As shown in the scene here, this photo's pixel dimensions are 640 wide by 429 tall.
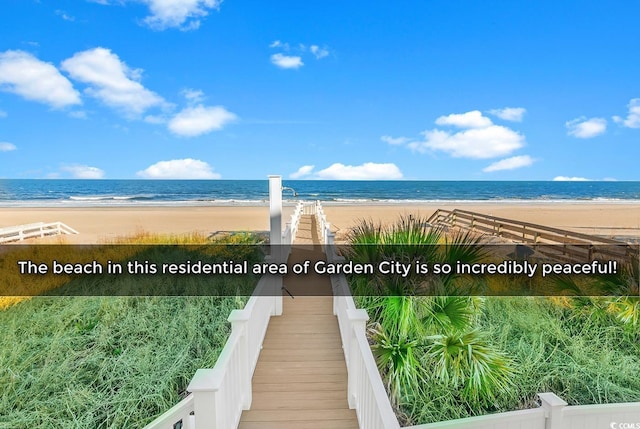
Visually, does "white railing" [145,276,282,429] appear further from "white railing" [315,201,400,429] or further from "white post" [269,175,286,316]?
"white post" [269,175,286,316]

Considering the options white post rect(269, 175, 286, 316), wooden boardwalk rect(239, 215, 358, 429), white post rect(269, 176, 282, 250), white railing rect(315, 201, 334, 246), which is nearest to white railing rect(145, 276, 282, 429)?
wooden boardwalk rect(239, 215, 358, 429)

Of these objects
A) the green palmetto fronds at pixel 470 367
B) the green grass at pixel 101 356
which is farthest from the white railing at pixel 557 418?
the green grass at pixel 101 356

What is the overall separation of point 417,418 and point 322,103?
51.9 metres

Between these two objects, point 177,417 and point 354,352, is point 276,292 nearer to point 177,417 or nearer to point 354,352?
point 354,352

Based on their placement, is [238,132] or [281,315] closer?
[281,315]

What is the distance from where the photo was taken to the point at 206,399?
2.28 m

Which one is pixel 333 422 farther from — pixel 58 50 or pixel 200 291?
pixel 58 50

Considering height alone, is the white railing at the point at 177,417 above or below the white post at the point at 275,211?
below

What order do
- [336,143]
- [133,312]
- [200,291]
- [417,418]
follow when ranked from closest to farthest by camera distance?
[417,418], [133,312], [200,291], [336,143]

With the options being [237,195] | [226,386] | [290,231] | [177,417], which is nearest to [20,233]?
[290,231]

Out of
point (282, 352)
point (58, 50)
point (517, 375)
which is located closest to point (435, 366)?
point (517, 375)

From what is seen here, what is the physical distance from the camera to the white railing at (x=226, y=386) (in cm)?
228

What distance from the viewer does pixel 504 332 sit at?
426 centimetres

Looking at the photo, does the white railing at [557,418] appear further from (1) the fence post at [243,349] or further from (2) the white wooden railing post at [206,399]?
(1) the fence post at [243,349]
